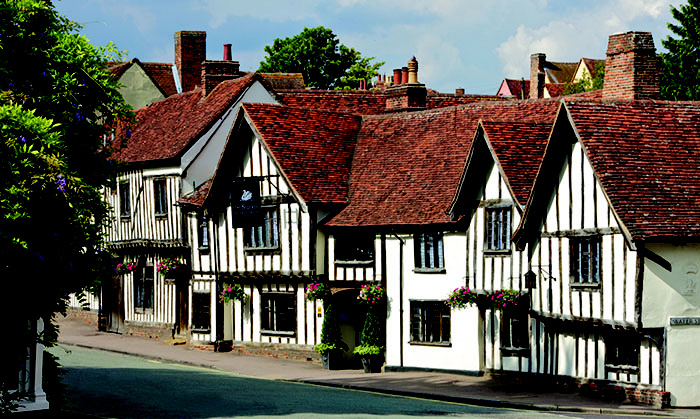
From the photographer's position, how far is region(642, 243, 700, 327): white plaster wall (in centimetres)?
2605

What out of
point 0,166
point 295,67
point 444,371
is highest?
point 295,67

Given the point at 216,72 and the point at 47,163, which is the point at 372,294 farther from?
the point at 47,163

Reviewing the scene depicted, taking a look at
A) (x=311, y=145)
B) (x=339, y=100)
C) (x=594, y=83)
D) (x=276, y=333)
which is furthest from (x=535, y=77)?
(x=276, y=333)

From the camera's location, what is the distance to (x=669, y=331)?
1030 inches

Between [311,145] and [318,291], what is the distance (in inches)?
215

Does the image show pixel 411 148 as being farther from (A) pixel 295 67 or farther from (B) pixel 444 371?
(A) pixel 295 67

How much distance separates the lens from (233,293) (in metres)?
37.8

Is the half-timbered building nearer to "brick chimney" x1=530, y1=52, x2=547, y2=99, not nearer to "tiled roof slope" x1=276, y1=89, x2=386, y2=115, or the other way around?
"tiled roof slope" x1=276, y1=89, x2=386, y2=115

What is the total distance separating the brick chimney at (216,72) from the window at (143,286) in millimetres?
7238

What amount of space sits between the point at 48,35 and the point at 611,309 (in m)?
14.6

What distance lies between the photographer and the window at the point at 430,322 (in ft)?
110

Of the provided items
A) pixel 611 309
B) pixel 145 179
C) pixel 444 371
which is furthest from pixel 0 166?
pixel 145 179

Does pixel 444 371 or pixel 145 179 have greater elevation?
pixel 145 179

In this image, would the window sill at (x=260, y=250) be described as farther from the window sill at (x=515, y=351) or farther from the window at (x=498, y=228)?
the window sill at (x=515, y=351)
